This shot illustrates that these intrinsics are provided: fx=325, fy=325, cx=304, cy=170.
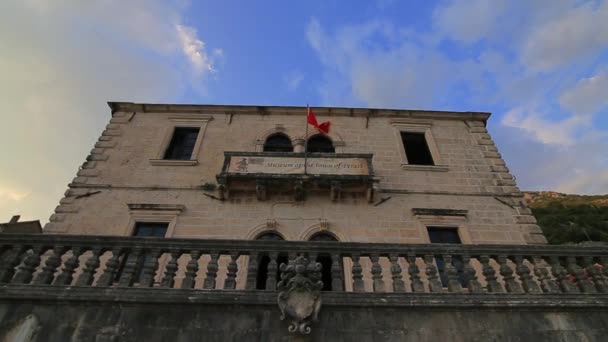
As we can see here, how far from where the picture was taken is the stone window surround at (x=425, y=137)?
11109 mm

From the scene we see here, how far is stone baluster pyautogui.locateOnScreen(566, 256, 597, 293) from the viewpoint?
5329mm

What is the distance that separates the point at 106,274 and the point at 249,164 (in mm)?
5616

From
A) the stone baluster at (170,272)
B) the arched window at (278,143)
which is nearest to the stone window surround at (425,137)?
the arched window at (278,143)

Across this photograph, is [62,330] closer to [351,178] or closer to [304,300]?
[304,300]

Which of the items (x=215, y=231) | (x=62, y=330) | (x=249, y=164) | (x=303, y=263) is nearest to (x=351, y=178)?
(x=249, y=164)

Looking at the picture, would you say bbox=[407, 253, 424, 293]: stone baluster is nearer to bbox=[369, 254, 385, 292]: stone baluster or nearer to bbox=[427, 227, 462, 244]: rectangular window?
bbox=[369, 254, 385, 292]: stone baluster

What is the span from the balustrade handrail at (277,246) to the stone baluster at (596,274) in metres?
0.14

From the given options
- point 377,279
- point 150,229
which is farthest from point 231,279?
point 150,229

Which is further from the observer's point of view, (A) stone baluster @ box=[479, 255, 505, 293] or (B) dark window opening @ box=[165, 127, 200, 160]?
(B) dark window opening @ box=[165, 127, 200, 160]

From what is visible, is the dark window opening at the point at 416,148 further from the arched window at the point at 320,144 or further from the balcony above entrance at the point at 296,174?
the arched window at the point at 320,144

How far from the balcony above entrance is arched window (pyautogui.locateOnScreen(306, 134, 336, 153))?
1393 millimetres

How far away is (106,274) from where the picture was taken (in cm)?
523

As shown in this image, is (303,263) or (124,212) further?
(124,212)

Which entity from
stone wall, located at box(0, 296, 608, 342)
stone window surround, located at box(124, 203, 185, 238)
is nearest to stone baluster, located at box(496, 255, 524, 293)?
stone wall, located at box(0, 296, 608, 342)
